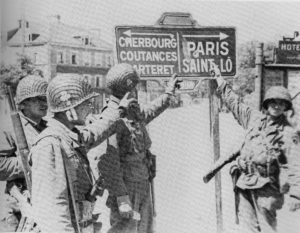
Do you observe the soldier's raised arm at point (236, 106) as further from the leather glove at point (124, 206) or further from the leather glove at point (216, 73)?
the leather glove at point (124, 206)

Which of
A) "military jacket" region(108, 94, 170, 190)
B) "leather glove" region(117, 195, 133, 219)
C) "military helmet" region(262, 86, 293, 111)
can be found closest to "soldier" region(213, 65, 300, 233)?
"military helmet" region(262, 86, 293, 111)

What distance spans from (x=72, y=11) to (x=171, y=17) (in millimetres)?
604

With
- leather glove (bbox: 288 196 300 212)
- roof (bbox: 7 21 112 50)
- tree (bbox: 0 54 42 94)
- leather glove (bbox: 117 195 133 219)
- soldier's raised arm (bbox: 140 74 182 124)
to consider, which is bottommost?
leather glove (bbox: 288 196 300 212)

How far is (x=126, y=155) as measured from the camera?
167 inches

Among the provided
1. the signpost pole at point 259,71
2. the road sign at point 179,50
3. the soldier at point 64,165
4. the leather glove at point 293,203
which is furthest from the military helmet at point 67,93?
the leather glove at point 293,203

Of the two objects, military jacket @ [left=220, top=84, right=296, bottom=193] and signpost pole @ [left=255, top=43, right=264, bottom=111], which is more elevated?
signpost pole @ [left=255, top=43, right=264, bottom=111]

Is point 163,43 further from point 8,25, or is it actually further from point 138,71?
point 8,25

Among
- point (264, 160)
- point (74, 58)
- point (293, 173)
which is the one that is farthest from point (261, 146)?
point (74, 58)

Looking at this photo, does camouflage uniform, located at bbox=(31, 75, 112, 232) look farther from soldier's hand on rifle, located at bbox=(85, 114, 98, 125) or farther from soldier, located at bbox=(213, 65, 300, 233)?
soldier, located at bbox=(213, 65, 300, 233)

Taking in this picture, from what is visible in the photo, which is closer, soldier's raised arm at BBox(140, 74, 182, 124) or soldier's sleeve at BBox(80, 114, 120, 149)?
soldier's sleeve at BBox(80, 114, 120, 149)

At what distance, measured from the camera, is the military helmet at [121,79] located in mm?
4238

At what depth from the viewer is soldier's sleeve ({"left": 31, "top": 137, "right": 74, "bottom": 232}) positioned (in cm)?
369

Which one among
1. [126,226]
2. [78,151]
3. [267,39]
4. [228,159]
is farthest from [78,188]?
[267,39]

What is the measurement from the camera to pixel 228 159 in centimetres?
442
